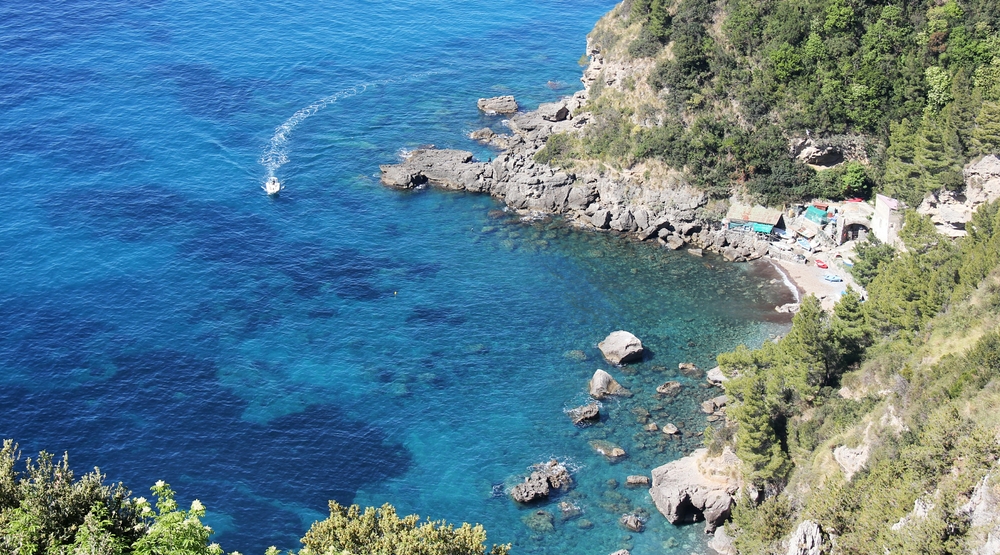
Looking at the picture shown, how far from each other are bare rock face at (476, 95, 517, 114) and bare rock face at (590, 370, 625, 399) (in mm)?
72546

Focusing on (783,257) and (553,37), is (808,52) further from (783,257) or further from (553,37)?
(553,37)

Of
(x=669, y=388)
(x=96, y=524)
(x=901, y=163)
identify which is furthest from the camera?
(x=901, y=163)

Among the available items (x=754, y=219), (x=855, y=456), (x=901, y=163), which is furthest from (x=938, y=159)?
(x=855, y=456)

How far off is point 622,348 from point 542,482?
71.4 feet

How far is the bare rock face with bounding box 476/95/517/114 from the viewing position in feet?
519

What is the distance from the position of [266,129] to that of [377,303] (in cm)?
5568

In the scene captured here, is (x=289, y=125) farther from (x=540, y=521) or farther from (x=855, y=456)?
(x=855, y=456)

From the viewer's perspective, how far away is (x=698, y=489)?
81500 mm

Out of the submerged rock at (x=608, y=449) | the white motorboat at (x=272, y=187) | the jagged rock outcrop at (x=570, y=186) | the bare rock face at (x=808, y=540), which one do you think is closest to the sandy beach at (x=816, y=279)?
the jagged rock outcrop at (x=570, y=186)

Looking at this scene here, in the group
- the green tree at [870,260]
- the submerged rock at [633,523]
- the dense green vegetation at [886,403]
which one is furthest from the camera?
the green tree at [870,260]

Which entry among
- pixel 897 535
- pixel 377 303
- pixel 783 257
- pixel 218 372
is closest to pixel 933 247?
pixel 783 257

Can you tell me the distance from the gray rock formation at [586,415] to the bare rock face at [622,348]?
8.61 meters

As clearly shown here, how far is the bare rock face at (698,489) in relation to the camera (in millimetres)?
81125

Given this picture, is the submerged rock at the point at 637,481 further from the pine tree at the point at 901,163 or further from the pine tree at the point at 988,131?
the pine tree at the point at 988,131
